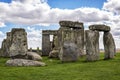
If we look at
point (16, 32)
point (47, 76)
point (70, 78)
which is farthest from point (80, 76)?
point (16, 32)

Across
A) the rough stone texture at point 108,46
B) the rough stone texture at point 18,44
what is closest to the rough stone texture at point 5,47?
the rough stone texture at point 18,44

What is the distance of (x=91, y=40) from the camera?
2686cm

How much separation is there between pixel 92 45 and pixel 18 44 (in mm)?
6772

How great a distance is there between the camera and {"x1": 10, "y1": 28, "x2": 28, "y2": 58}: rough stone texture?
26594mm

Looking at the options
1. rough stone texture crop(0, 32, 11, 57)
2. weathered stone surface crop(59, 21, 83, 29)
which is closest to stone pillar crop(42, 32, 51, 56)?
rough stone texture crop(0, 32, 11, 57)

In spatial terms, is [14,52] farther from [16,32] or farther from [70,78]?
[70,78]

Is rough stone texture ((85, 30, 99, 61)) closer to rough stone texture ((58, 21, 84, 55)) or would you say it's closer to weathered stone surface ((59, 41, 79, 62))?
weathered stone surface ((59, 41, 79, 62))

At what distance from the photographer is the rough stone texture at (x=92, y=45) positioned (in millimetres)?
26703

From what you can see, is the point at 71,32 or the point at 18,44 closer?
the point at 18,44

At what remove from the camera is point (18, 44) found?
87.7 feet

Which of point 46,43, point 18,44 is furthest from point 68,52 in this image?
point 46,43

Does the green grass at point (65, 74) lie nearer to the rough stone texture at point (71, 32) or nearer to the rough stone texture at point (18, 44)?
the rough stone texture at point (71, 32)

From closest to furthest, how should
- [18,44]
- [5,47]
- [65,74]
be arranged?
[65,74]
[18,44]
[5,47]

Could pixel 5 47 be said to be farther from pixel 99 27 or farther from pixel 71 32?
pixel 99 27
